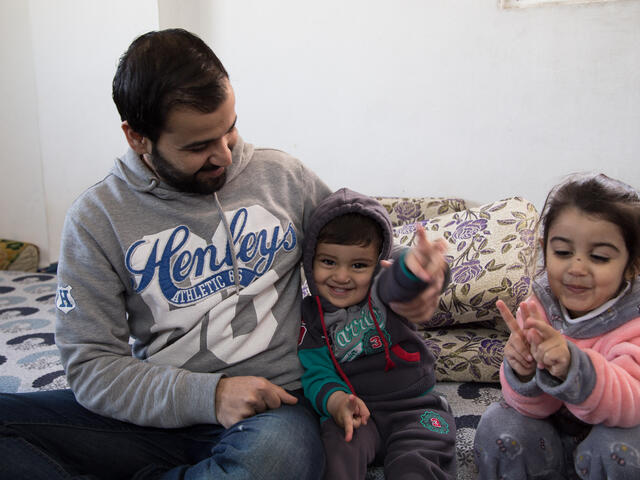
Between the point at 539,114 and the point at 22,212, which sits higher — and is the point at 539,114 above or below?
above

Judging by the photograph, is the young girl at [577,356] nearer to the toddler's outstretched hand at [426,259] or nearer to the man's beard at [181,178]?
the toddler's outstretched hand at [426,259]

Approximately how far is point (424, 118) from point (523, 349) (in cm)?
159

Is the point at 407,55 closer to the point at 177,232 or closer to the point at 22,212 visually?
the point at 177,232

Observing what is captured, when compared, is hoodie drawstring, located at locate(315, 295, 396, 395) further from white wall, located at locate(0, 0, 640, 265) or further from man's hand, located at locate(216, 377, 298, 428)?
white wall, located at locate(0, 0, 640, 265)

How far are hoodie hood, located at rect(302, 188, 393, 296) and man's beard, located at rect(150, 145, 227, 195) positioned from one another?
22 cm

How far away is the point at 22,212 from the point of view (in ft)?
11.2

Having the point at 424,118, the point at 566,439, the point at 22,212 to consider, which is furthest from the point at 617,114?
the point at 22,212

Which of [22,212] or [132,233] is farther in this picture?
[22,212]

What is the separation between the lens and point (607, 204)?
1089 mm

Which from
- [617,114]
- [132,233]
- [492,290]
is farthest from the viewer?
[617,114]

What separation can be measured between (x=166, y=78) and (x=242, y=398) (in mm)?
608

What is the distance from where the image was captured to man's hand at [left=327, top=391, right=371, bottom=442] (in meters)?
1.12

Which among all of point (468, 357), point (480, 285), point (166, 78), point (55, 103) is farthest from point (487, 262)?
→ point (55, 103)

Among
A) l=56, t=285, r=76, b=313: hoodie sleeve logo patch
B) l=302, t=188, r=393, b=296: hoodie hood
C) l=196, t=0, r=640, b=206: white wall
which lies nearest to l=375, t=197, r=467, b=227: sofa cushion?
l=196, t=0, r=640, b=206: white wall
